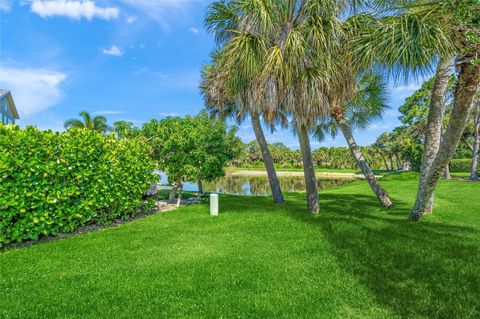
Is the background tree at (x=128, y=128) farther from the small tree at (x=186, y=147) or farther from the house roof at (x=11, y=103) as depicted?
the house roof at (x=11, y=103)

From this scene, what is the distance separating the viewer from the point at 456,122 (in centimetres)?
593

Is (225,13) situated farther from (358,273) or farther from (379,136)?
(379,136)

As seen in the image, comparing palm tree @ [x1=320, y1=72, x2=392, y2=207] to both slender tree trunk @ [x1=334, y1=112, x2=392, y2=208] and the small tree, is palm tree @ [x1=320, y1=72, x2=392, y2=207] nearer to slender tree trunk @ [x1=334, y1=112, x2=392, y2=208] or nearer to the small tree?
slender tree trunk @ [x1=334, y1=112, x2=392, y2=208]

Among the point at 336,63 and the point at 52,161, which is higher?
the point at 336,63

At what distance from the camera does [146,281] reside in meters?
4.18

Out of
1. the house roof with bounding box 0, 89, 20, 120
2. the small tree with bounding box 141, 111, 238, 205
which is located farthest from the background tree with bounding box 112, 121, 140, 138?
the house roof with bounding box 0, 89, 20, 120

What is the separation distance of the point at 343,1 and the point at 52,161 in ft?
27.1

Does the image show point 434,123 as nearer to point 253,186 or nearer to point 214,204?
point 214,204

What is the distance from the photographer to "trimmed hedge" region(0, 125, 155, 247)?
19.4 ft

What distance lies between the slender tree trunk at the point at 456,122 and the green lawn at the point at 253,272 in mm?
812

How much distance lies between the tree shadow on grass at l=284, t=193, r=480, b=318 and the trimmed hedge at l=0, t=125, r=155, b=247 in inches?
212

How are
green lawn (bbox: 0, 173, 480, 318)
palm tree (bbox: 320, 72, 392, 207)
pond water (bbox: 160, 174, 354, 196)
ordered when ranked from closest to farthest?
green lawn (bbox: 0, 173, 480, 318) → palm tree (bbox: 320, 72, 392, 207) → pond water (bbox: 160, 174, 354, 196)

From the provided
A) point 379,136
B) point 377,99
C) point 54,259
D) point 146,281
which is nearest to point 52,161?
point 54,259

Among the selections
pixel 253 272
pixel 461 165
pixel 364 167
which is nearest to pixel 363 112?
pixel 364 167
